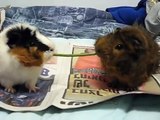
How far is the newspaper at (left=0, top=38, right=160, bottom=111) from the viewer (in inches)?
38.9

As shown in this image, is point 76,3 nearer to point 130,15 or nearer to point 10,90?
point 130,15

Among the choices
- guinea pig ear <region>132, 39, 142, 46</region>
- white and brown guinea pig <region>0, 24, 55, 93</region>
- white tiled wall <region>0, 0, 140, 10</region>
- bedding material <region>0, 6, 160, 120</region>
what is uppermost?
guinea pig ear <region>132, 39, 142, 46</region>

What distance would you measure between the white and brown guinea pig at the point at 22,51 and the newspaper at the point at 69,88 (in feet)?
0.29

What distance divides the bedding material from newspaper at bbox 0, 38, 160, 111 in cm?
2

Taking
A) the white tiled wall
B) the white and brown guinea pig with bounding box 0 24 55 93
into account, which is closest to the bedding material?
the white and brown guinea pig with bounding box 0 24 55 93

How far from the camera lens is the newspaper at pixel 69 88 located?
987mm

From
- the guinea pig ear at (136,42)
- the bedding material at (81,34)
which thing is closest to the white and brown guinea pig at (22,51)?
the bedding material at (81,34)

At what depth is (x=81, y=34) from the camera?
6.14 feet

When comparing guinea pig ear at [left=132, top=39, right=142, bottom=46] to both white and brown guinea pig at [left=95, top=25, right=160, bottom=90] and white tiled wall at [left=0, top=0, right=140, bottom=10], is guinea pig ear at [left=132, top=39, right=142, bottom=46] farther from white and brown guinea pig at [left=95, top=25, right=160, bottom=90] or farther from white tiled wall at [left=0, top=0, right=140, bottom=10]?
white tiled wall at [left=0, top=0, right=140, bottom=10]

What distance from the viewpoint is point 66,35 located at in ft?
6.19

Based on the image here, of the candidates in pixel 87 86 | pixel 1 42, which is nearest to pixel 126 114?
pixel 87 86

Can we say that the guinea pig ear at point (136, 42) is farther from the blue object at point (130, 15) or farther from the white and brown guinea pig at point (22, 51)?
the blue object at point (130, 15)

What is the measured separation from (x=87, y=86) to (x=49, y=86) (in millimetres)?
139

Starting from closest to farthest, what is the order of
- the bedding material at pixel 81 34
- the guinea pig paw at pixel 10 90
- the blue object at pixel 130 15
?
the bedding material at pixel 81 34, the guinea pig paw at pixel 10 90, the blue object at pixel 130 15
